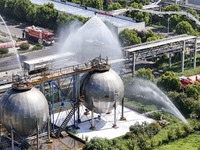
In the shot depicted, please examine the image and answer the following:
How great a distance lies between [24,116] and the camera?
38.8 metres

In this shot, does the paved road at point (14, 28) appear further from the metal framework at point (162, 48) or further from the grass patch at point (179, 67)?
the metal framework at point (162, 48)

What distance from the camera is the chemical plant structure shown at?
39062 mm

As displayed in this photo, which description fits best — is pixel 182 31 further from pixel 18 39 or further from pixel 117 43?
pixel 18 39

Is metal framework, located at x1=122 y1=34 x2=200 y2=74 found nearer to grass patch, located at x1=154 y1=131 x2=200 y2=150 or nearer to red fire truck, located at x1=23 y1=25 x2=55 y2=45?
grass patch, located at x1=154 y1=131 x2=200 y2=150

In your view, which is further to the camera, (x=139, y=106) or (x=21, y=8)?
(x=21, y=8)

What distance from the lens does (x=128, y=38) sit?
7431 cm

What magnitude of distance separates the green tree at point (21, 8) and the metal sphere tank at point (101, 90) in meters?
58.4

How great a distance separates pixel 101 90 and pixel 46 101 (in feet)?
20.6

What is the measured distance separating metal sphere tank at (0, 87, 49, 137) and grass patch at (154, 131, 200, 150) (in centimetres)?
1248

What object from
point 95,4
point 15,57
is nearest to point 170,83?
point 15,57

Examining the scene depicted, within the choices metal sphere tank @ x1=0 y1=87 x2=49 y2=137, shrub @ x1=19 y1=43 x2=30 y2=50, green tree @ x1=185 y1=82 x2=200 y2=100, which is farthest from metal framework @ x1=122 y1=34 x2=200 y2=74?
shrub @ x1=19 y1=43 x2=30 y2=50

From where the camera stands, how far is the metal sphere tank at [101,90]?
44.1 meters

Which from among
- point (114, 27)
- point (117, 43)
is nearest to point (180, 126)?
point (117, 43)

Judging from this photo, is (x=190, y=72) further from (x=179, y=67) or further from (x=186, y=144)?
(x=186, y=144)
